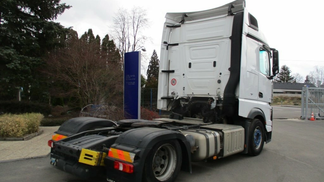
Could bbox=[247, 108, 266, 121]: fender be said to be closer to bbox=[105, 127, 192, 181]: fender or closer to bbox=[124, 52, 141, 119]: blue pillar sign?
bbox=[105, 127, 192, 181]: fender

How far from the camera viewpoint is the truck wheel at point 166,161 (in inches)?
155

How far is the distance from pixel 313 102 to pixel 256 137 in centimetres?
1445

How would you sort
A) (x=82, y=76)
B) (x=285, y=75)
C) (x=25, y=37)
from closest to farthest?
1. (x=25, y=37)
2. (x=82, y=76)
3. (x=285, y=75)

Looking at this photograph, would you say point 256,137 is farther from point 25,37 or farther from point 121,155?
point 25,37

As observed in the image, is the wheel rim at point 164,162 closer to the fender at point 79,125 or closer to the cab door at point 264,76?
the fender at point 79,125

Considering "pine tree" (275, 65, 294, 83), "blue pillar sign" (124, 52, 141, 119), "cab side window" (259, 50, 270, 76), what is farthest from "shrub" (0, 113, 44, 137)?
"pine tree" (275, 65, 294, 83)

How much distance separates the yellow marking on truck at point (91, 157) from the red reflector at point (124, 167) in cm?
28

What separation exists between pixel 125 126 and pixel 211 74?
2.70 meters

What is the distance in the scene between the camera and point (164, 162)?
4.18m

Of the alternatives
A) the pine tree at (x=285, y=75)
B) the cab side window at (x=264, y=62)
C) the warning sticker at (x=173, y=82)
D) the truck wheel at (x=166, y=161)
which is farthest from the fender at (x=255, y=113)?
the pine tree at (x=285, y=75)

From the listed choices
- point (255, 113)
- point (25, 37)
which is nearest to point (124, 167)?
point (255, 113)

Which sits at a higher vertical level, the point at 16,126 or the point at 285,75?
the point at 285,75

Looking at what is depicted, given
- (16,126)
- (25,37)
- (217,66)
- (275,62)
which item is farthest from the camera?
(25,37)

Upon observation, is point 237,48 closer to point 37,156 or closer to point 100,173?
point 100,173
